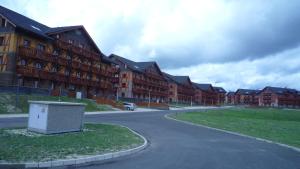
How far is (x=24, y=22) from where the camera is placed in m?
42.0

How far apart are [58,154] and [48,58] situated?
122 feet

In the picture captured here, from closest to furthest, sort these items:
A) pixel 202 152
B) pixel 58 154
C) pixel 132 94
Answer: pixel 58 154 < pixel 202 152 < pixel 132 94

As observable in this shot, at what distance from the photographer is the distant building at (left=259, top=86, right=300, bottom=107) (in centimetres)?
15575

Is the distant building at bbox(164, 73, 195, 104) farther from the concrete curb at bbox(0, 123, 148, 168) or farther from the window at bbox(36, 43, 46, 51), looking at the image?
the concrete curb at bbox(0, 123, 148, 168)

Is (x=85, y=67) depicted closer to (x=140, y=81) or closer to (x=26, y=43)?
(x=26, y=43)

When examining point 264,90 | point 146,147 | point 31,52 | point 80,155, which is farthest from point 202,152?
point 264,90

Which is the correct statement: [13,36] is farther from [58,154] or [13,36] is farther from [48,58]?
[58,154]

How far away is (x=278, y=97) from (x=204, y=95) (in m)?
48.0

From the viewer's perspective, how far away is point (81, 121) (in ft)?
52.7

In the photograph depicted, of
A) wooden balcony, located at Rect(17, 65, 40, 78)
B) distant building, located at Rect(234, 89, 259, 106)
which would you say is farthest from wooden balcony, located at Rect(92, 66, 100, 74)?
distant building, located at Rect(234, 89, 259, 106)

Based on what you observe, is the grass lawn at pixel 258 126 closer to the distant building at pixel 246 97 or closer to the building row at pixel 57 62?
the building row at pixel 57 62

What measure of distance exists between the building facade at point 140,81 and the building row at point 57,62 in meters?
0.26

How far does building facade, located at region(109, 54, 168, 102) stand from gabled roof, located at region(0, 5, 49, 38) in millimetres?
29555

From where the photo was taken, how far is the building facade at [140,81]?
74.5m
